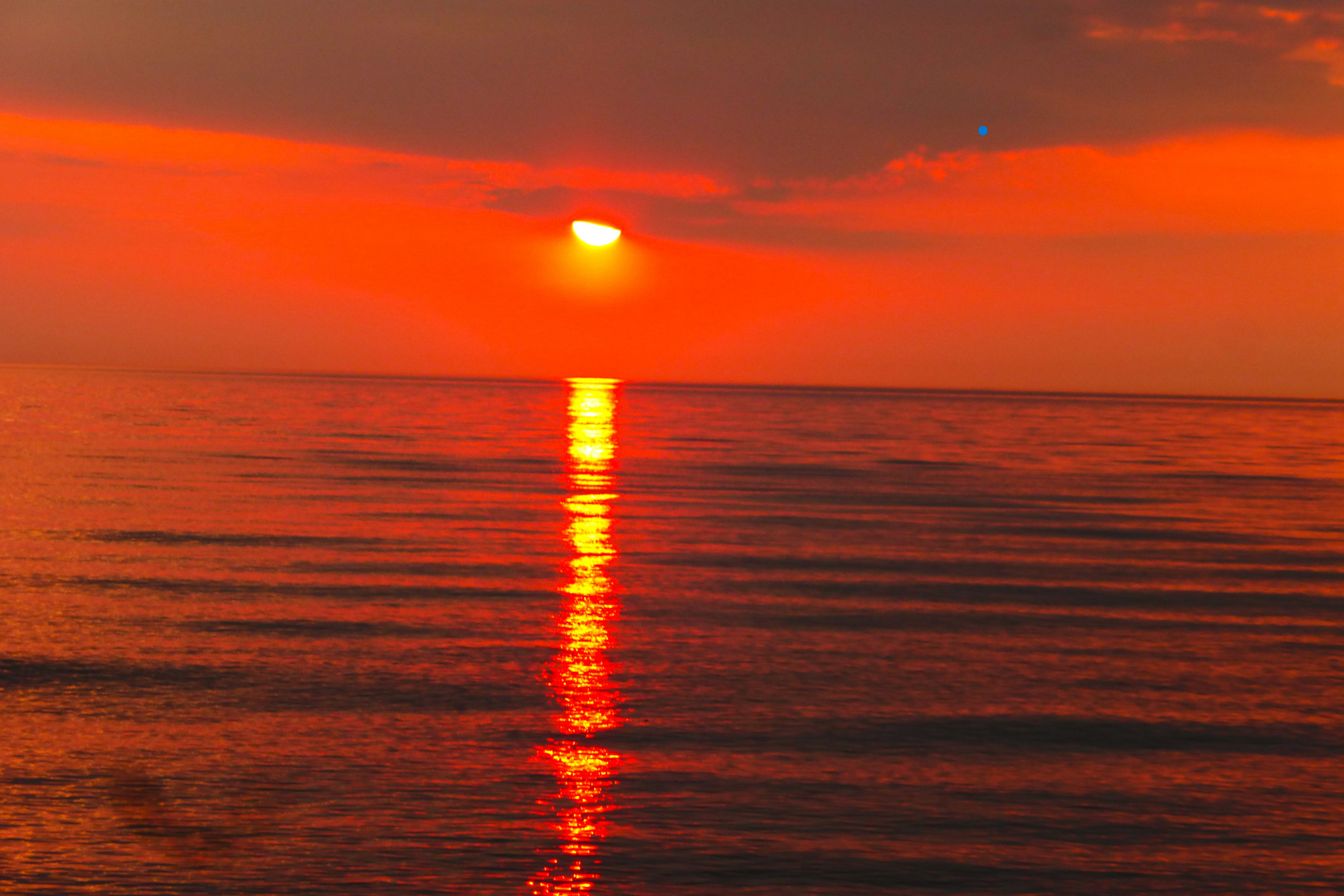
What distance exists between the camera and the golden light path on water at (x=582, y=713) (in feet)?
26.6

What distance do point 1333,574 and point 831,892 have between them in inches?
673

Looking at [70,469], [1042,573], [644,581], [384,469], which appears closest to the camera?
[644,581]

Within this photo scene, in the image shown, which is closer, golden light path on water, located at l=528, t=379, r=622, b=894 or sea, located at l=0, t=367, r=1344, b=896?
golden light path on water, located at l=528, t=379, r=622, b=894

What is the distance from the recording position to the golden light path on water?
809cm

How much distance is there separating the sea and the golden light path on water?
0.05 meters

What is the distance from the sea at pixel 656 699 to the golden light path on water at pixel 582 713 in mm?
49

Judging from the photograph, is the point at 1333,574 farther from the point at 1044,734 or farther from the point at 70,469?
the point at 70,469

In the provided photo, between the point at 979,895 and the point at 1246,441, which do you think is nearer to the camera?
the point at 979,895

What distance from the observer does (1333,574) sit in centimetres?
2117

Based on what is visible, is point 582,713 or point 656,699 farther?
point 656,699

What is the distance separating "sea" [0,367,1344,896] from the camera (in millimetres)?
8203

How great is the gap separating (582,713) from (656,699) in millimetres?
889

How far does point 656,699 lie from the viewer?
1209cm

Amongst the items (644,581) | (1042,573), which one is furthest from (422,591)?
(1042,573)
